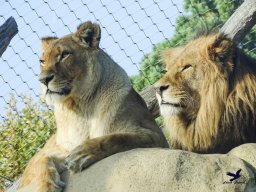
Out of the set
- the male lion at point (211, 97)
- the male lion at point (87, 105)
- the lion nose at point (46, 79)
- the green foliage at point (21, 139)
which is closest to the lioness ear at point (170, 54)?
the male lion at point (211, 97)

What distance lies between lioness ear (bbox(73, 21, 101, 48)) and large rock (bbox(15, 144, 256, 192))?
842mm

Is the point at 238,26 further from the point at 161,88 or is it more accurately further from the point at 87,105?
the point at 87,105

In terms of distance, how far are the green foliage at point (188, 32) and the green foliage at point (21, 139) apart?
2.29ft

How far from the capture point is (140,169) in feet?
10.3

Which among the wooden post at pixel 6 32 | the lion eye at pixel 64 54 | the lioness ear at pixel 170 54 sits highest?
the wooden post at pixel 6 32

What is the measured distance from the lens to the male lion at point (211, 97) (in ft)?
12.1

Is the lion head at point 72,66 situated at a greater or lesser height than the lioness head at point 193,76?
greater

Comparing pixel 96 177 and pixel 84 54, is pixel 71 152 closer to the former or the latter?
pixel 96 177

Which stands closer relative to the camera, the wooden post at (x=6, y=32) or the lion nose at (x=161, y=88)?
the lion nose at (x=161, y=88)

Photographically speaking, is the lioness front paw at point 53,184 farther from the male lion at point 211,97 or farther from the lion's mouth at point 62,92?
the male lion at point 211,97

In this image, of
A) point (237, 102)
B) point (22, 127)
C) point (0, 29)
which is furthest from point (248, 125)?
point (22, 127)

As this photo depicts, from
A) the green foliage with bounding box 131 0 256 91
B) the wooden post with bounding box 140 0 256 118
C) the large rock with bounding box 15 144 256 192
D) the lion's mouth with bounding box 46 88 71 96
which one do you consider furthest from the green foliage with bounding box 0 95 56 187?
the large rock with bounding box 15 144 256 192

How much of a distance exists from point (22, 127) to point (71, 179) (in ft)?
9.68

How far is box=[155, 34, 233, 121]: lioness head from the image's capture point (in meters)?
3.68
